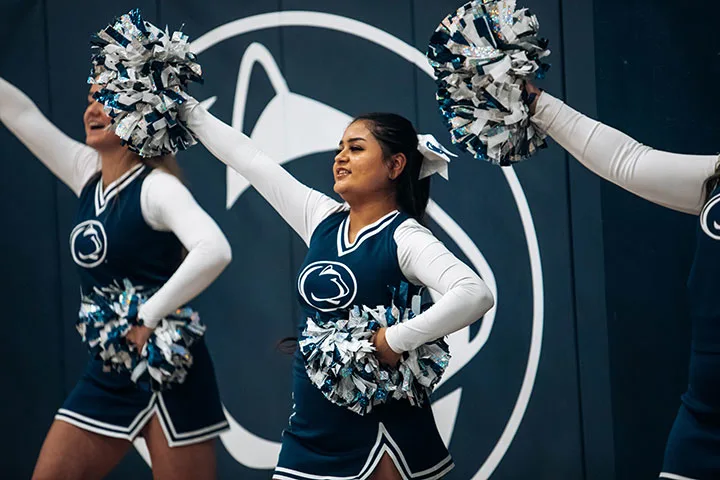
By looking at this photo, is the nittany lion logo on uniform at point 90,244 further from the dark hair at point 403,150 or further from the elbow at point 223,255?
the dark hair at point 403,150

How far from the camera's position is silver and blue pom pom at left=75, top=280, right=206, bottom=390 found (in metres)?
3.31

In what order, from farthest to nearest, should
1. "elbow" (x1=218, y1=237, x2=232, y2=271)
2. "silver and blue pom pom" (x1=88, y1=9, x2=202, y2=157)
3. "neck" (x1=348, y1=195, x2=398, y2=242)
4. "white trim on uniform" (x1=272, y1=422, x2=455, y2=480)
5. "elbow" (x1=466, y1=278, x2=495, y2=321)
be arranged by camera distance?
"elbow" (x1=218, y1=237, x2=232, y2=271) < "silver and blue pom pom" (x1=88, y1=9, x2=202, y2=157) < "neck" (x1=348, y1=195, x2=398, y2=242) < "white trim on uniform" (x1=272, y1=422, x2=455, y2=480) < "elbow" (x1=466, y1=278, x2=495, y2=321)

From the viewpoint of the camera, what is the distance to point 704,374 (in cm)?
234

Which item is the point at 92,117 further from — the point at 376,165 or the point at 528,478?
the point at 528,478

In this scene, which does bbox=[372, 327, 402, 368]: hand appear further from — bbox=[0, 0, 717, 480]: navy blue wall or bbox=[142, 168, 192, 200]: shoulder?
bbox=[0, 0, 717, 480]: navy blue wall

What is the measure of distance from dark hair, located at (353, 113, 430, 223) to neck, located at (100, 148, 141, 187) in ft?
3.20

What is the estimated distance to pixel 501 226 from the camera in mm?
4125

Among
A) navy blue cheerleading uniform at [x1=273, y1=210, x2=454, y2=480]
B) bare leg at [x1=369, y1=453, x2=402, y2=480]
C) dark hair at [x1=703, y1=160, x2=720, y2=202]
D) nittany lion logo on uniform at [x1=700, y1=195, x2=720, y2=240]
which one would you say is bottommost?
bare leg at [x1=369, y1=453, x2=402, y2=480]

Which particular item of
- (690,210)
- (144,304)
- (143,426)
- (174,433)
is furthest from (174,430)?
(690,210)

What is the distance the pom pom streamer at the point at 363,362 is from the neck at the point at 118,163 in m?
1.12

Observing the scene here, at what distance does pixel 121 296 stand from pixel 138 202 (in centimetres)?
32

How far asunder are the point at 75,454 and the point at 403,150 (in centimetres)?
147

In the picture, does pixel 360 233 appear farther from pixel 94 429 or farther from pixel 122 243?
pixel 94 429

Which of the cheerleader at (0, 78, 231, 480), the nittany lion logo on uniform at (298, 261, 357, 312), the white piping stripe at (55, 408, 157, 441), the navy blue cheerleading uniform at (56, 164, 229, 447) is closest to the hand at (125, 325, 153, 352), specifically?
the cheerleader at (0, 78, 231, 480)
